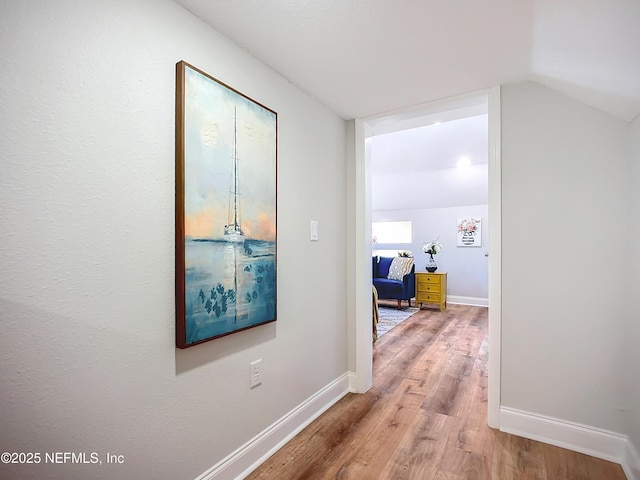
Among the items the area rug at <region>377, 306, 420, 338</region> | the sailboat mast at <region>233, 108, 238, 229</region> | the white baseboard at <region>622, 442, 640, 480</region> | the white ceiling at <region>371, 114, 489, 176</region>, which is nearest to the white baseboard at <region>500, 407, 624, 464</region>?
the white baseboard at <region>622, 442, 640, 480</region>

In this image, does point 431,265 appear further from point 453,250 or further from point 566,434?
point 566,434

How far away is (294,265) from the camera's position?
1983mm

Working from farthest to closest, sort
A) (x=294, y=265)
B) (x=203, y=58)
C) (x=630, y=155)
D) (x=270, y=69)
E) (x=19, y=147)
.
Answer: (x=294, y=265)
(x=270, y=69)
(x=630, y=155)
(x=203, y=58)
(x=19, y=147)

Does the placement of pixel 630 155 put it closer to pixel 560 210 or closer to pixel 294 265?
pixel 560 210

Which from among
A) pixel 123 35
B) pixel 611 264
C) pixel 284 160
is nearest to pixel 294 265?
pixel 284 160

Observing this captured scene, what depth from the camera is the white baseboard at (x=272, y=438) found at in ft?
4.93

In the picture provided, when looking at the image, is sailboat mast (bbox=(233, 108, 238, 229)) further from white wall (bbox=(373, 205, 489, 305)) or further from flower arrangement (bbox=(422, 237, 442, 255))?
white wall (bbox=(373, 205, 489, 305))

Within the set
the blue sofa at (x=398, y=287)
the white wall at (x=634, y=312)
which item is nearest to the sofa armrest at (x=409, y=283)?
the blue sofa at (x=398, y=287)

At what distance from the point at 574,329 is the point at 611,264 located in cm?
40

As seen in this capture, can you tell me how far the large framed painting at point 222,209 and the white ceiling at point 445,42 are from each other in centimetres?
31

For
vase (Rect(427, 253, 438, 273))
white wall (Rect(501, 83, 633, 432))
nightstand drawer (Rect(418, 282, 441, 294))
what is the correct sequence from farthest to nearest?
1. vase (Rect(427, 253, 438, 273))
2. nightstand drawer (Rect(418, 282, 441, 294))
3. white wall (Rect(501, 83, 633, 432))

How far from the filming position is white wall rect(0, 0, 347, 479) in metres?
0.90

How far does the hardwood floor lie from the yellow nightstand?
2.88 m

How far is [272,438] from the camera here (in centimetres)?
177
